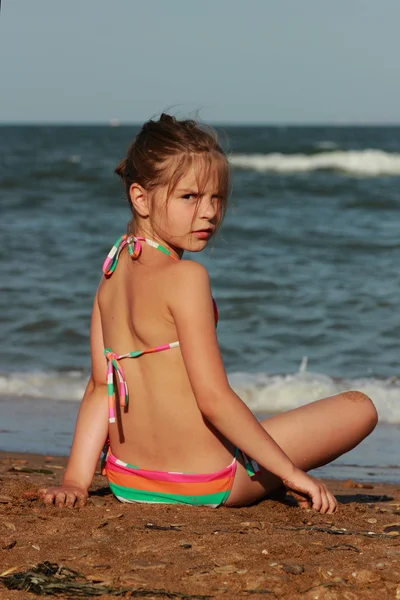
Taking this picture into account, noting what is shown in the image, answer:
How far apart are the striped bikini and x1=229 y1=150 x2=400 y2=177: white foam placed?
2235 cm

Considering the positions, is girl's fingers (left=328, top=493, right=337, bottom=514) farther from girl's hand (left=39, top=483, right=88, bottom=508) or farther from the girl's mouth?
the girl's mouth

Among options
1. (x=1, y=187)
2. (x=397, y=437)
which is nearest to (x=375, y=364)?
(x=397, y=437)

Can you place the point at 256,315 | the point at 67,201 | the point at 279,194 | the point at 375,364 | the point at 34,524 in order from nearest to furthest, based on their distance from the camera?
1. the point at 34,524
2. the point at 375,364
3. the point at 256,315
4. the point at 67,201
5. the point at 279,194

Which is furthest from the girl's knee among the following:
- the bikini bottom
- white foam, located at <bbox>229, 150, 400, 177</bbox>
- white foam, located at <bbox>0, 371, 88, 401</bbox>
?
white foam, located at <bbox>229, 150, 400, 177</bbox>

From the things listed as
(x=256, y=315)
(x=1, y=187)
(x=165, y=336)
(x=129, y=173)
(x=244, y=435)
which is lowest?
(x=1, y=187)

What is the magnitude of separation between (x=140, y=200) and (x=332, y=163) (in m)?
26.1

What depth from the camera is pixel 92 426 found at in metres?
2.98

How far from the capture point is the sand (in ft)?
6.86

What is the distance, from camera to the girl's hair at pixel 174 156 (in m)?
2.71

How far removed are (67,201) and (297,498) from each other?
1338 centimetres

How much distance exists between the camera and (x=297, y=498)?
2.80 meters

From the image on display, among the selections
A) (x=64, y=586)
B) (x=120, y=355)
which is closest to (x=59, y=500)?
(x=120, y=355)

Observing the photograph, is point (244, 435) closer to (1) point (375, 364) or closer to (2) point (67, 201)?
(1) point (375, 364)

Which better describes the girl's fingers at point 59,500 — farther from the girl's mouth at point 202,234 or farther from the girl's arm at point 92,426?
the girl's mouth at point 202,234
